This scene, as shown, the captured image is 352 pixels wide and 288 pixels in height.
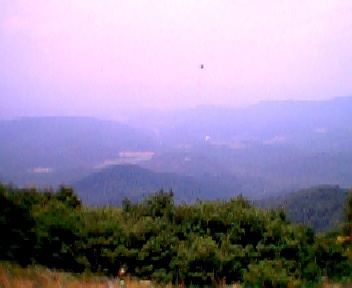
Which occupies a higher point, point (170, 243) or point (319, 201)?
point (170, 243)

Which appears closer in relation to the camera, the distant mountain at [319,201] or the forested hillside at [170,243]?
the forested hillside at [170,243]

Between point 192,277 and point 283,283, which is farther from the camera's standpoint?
point 192,277

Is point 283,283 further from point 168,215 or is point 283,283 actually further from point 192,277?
point 168,215

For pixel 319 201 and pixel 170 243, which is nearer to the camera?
pixel 170 243

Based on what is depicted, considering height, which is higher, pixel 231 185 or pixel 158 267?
pixel 158 267

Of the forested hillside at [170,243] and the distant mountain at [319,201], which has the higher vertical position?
the forested hillside at [170,243]

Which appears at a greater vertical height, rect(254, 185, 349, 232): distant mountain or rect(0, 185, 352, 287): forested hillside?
rect(0, 185, 352, 287): forested hillside

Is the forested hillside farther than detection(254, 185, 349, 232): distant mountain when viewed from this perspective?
No

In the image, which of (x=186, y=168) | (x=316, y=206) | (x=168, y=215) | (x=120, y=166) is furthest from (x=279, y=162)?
(x=168, y=215)
